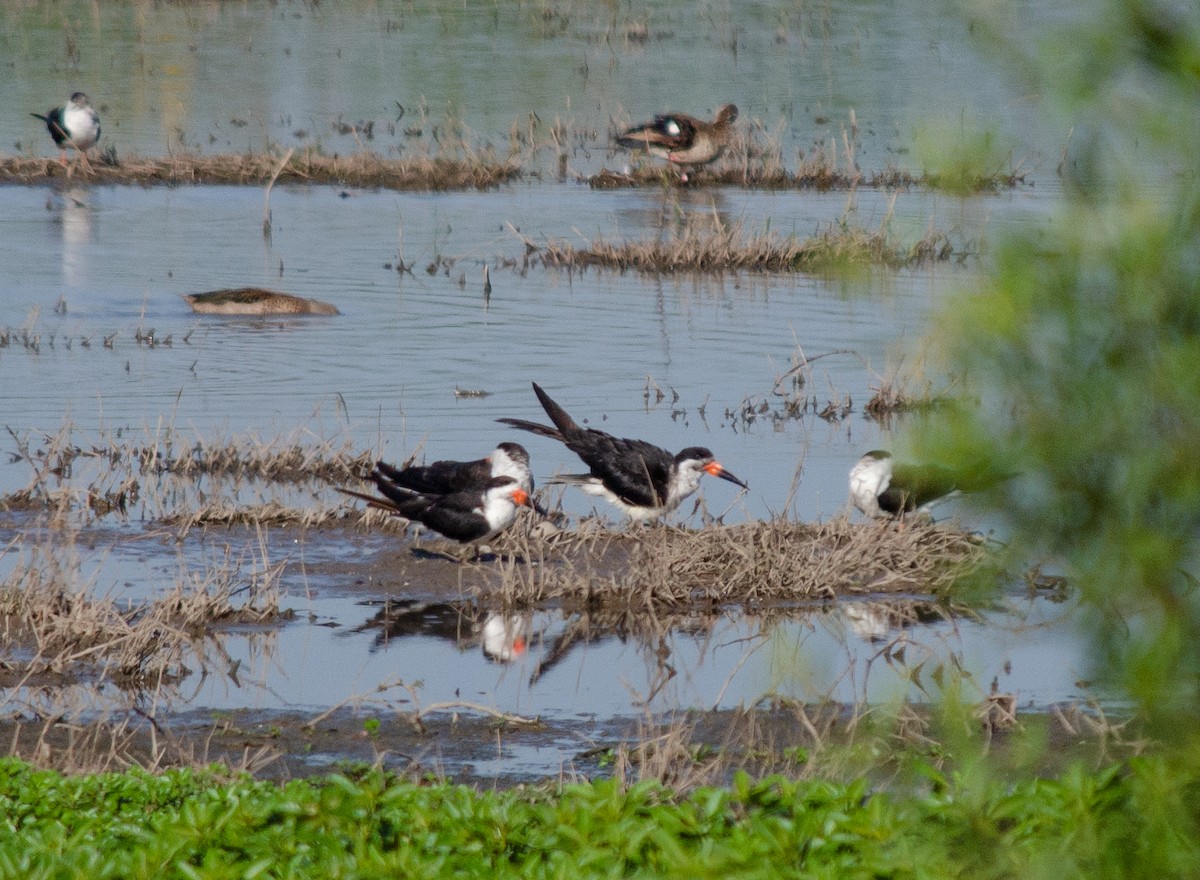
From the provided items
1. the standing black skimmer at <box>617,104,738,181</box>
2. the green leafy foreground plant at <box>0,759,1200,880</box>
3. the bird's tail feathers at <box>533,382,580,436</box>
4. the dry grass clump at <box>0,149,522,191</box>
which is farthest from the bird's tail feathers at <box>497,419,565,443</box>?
the dry grass clump at <box>0,149,522,191</box>

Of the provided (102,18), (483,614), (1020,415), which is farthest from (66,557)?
(102,18)

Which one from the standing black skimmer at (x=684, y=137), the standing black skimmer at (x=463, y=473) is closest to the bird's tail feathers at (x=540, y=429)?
the standing black skimmer at (x=463, y=473)

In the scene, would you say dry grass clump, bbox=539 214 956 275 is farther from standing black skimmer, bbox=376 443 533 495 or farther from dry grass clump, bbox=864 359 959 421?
standing black skimmer, bbox=376 443 533 495

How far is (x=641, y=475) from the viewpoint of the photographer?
34.9 feet

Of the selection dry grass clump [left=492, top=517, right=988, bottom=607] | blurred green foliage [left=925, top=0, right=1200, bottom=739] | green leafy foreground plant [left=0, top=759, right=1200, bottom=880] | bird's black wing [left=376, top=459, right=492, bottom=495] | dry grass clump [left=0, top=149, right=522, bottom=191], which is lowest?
dry grass clump [left=0, top=149, right=522, bottom=191]

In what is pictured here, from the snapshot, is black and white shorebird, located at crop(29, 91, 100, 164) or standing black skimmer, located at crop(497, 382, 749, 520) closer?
standing black skimmer, located at crop(497, 382, 749, 520)

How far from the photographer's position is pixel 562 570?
32.9ft

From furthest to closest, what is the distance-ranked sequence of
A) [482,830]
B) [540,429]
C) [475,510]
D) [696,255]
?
1. [696,255]
2. [540,429]
3. [475,510]
4. [482,830]

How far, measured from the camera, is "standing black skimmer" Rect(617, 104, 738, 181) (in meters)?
25.4

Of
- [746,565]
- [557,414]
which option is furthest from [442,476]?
[746,565]

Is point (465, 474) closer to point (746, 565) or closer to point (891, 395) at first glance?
point (746, 565)

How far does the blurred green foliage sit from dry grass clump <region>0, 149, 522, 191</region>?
23.5 metres

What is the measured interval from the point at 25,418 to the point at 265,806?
8366 mm

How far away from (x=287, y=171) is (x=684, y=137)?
17.2 feet
